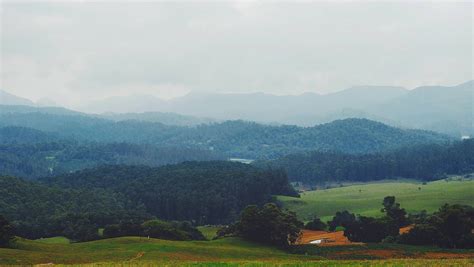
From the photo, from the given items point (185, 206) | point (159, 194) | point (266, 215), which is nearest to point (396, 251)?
point (266, 215)

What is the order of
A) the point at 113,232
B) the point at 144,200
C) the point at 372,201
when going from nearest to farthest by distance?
the point at 113,232
the point at 372,201
the point at 144,200

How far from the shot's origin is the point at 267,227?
3142 inches

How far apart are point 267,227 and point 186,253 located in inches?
732

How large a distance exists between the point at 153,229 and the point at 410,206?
81812 millimetres

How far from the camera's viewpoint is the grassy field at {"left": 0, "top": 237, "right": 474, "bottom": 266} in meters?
55.7

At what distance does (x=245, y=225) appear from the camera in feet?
270

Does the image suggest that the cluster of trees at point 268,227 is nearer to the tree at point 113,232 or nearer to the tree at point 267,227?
the tree at point 267,227

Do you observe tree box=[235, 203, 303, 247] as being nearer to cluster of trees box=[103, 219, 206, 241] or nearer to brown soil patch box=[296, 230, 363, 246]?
brown soil patch box=[296, 230, 363, 246]

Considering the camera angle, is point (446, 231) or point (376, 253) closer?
point (376, 253)

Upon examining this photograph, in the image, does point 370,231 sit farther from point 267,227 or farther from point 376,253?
point 267,227

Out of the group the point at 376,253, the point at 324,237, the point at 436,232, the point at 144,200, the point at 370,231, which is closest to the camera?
the point at 376,253

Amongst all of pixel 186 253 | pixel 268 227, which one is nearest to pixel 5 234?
pixel 186 253

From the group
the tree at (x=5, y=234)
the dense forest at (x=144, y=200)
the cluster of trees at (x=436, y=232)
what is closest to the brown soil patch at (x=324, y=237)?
the cluster of trees at (x=436, y=232)

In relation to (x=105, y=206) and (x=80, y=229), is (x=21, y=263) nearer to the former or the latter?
(x=80, y=229)
